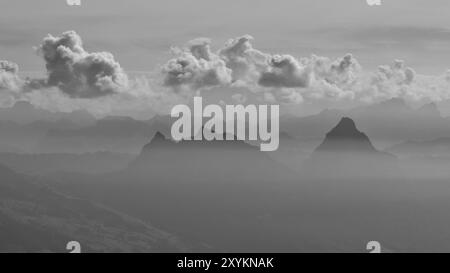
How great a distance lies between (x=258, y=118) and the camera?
8169 centimetres
